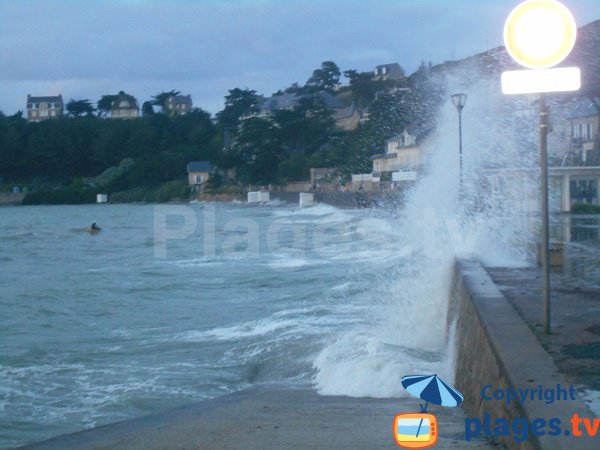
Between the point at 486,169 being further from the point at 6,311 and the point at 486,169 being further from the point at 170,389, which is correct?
the point at 170,389

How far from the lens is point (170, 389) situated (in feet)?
30.6

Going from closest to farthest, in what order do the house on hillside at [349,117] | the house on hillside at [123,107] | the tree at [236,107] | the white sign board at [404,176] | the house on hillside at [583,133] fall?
the house on hillside at [583,133] → the white sign board at [404,176] → the house on hillside at [349,117] → the tree at [236,107] → the house on hillside at [123,107]

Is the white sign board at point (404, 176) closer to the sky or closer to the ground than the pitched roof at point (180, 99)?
closer to the ground

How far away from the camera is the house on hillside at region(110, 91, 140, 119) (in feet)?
474

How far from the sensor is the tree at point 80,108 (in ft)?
476

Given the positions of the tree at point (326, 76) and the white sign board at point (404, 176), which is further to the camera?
the tree at point (326, 76)

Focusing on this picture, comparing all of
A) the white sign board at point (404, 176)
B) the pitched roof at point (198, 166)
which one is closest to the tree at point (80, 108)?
the pitched roof at point (198, 166)

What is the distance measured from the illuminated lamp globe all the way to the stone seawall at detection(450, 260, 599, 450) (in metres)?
2.17

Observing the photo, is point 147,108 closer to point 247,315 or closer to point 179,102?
point 179,102

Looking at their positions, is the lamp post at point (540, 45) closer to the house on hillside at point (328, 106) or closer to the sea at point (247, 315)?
the sea at point (247, 315)

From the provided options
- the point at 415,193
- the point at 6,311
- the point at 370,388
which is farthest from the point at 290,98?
the point at 370,388

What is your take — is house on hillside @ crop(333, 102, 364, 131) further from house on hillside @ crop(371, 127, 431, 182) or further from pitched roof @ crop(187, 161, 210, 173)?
house on hillside @ crop(371, 127, 431, 182)

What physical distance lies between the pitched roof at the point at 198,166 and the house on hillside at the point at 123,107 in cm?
4544

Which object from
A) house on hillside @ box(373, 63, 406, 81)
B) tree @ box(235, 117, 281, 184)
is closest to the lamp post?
tree @ box(235, 117, 281, 184)
